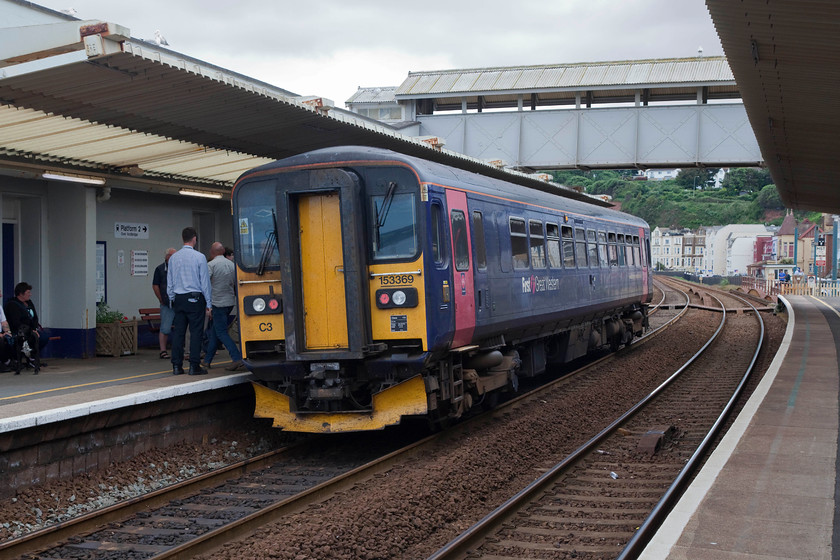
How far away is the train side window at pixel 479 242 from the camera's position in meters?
9.94

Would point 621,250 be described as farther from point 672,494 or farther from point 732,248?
point 732,248

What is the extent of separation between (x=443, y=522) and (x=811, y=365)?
9.76 meters

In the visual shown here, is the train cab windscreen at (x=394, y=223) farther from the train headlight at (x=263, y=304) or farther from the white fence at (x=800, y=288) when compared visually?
Result: the white fence at (x=800, y=288)

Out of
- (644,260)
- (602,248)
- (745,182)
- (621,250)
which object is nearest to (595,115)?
(644,260)

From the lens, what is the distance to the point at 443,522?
7.02 meters

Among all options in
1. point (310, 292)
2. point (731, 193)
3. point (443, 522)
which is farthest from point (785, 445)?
point (731, 193)

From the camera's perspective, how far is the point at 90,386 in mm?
9602

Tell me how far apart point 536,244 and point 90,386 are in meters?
6.03

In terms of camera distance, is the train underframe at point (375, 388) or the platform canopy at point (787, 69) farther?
the platform canopy at point (787, 69)

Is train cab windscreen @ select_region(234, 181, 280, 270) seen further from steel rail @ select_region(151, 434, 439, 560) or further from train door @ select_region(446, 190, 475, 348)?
steel rail @ select_region(151, 434, 439, 560)

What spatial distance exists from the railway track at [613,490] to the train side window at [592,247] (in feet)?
A: 8.94

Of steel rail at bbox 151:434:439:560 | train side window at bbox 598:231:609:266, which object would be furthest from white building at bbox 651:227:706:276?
steel rail at bbox 151:434:439:560

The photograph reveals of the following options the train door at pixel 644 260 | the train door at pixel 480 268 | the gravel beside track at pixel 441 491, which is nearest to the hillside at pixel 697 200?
the train door at pixel 644 260

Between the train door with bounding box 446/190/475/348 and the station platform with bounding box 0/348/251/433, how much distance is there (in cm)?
247
